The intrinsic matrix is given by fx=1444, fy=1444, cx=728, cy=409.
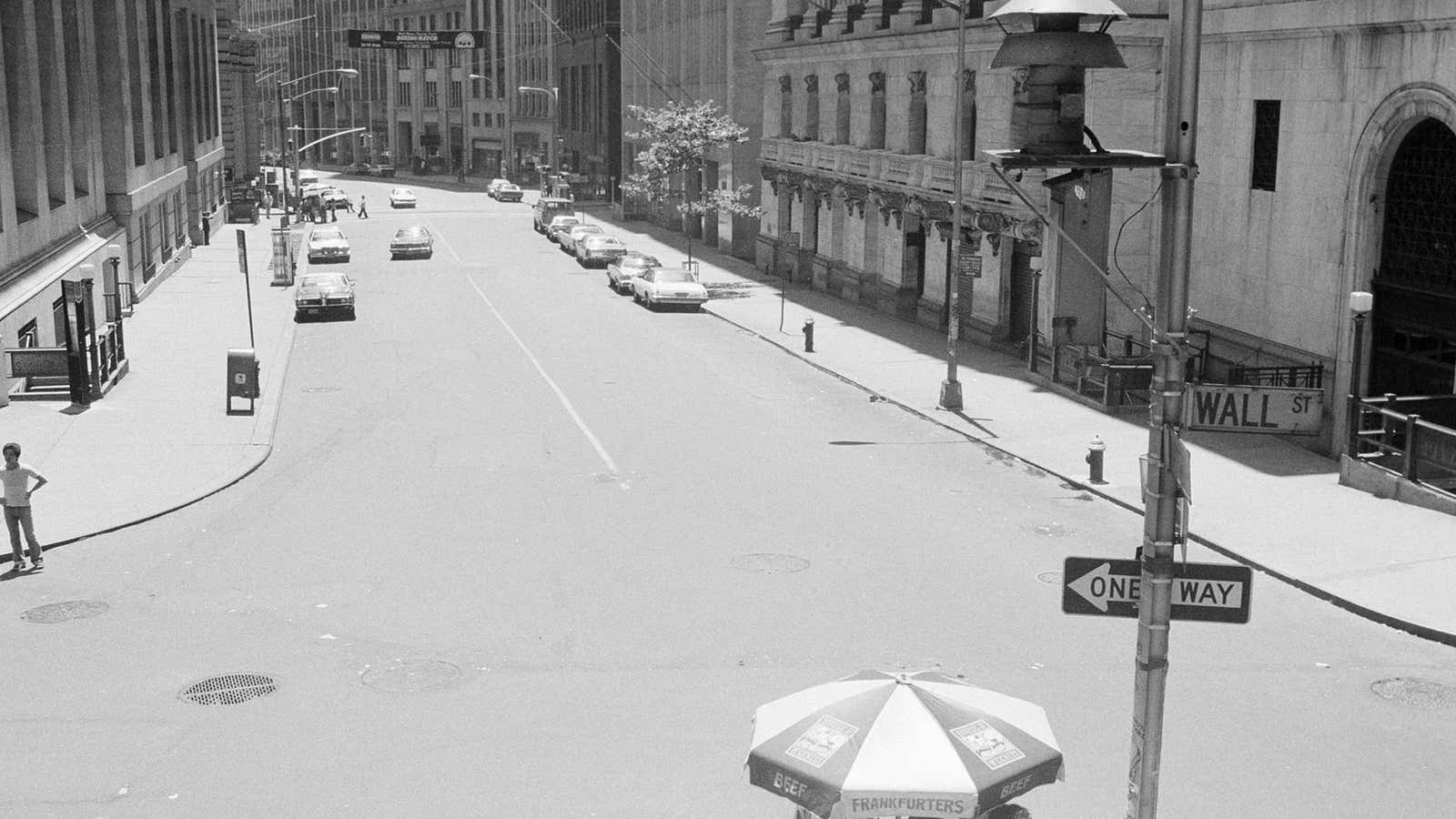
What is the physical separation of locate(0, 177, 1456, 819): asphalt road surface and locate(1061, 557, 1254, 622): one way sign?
9.69 ft

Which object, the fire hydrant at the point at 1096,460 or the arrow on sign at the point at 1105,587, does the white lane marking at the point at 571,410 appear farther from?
the arrow on sign at the point at 1105,587

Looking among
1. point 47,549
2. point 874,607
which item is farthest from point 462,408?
point 874,607

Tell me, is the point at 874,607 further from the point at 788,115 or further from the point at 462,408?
the point at 788,115

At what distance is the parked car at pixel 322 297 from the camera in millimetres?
40312

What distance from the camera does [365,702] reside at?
12.7m

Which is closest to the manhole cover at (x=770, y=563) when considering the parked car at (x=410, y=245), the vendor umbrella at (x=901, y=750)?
the vendor umbrella at (x=901, y=750)

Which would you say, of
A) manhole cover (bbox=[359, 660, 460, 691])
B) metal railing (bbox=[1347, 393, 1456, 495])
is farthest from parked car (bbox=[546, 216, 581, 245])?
manhole cover (bbox=[359, 660, 460, 691])

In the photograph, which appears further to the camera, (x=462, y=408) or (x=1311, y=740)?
(x=462, y=408)

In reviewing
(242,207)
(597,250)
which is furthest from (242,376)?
(242,207)

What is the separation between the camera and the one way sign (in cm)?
790

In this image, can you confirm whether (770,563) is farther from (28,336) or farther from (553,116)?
(553,116)

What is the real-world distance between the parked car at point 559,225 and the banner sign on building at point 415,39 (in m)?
37.6

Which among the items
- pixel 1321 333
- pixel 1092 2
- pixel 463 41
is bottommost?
pixel 1321 333

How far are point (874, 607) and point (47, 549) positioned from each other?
33.6 ft
